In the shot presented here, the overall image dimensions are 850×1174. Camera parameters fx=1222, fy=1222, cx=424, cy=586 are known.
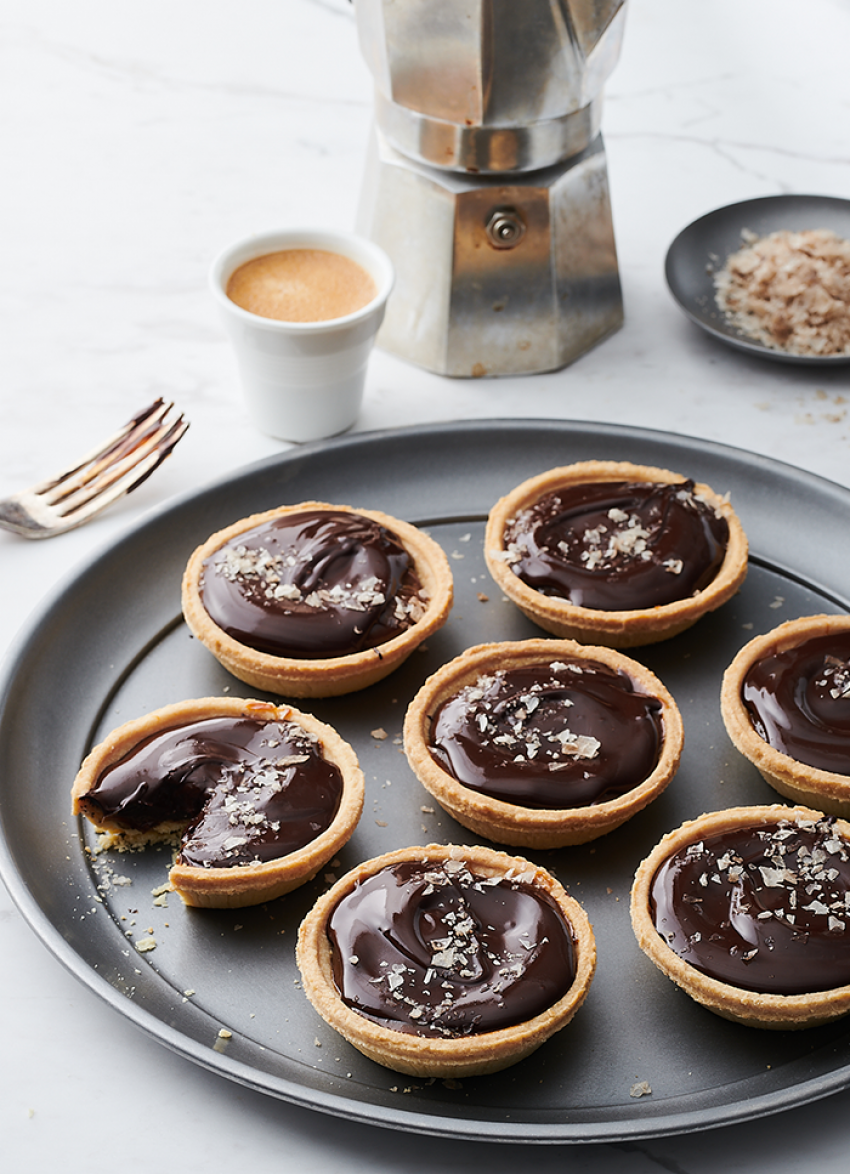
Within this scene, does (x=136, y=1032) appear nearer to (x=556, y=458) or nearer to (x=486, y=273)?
(x=556, y=458)

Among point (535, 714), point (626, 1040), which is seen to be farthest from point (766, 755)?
point (626, 1040)

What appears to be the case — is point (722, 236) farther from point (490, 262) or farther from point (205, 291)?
point (205, 291)

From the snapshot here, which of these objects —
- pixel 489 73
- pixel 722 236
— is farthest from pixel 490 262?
pixel 722 236

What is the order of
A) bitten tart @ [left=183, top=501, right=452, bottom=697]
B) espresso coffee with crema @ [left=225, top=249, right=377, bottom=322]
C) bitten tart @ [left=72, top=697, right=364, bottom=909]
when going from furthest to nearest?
espresso coffee with crema @ [left=225, top=249, right=377, bottom=322] → bitten tart @ [left=183, top=501, right=452, bottom=697] → bitten tart @ [left=72, top=697, right=364, bottom=909]

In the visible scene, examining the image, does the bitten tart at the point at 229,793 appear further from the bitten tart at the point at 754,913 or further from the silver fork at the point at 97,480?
the silver fork at the point at 97,480

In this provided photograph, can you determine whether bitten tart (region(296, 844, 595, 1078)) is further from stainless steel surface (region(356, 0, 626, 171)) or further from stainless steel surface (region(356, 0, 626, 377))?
stainless steel surface (region(356, 0, 626, 171))

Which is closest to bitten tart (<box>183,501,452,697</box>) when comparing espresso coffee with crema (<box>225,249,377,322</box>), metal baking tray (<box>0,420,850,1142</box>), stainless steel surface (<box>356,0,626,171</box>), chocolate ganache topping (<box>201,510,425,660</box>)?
chocolate ganache topping (<box>201,510,425,660</box>)
